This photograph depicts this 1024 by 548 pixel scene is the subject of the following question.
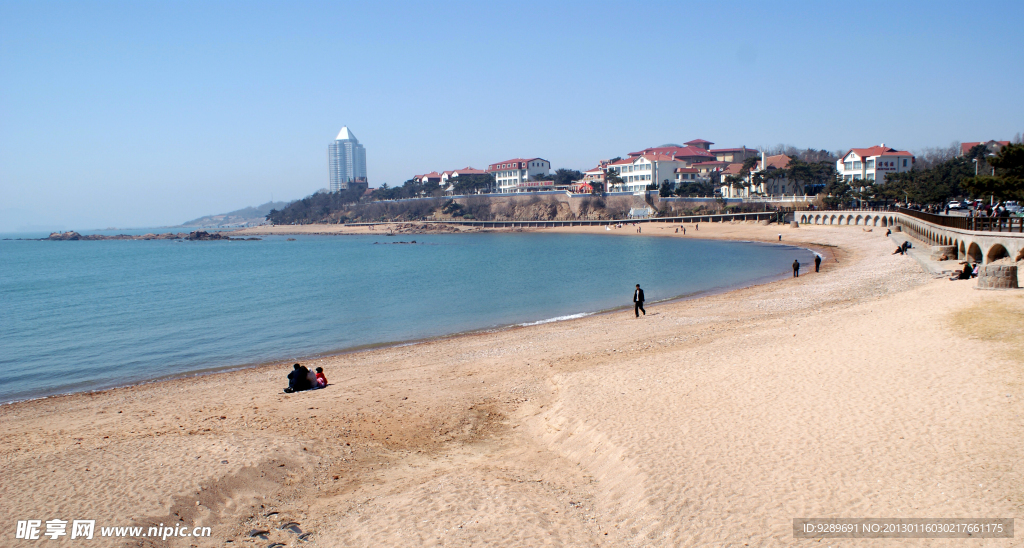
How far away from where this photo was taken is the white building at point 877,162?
93.5 meters

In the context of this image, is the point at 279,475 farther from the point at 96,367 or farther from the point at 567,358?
the point at 96,367

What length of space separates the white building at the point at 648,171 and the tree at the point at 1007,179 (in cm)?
9458

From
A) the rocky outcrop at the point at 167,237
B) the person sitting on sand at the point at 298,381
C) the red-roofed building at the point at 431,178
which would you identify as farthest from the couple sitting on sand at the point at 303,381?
the red-roofed building at the point at 431,178

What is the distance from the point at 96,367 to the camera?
60.6 feet

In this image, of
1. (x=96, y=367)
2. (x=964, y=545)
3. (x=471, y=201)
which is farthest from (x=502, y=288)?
(x=471, y=201)

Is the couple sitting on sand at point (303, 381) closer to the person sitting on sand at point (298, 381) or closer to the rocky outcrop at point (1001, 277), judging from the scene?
the person sitting on sand at point (298, 381)

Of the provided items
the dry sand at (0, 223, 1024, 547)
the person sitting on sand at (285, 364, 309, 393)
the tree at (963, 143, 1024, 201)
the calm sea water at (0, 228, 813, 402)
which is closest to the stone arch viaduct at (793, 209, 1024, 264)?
the tree at (963, 143, 1024, 201)

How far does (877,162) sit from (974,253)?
7876 centimetres

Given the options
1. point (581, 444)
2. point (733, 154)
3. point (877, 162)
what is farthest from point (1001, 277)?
point (733, 154)

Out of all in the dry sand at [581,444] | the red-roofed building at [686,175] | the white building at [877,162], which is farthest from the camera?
the red-roofed building at [686,175]

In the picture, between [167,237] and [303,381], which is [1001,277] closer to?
[303,381]

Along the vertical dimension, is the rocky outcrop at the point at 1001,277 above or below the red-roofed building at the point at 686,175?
below

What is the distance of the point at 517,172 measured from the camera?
6068 inches

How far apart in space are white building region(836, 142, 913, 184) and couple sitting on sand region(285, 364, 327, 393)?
99594 millimetres
